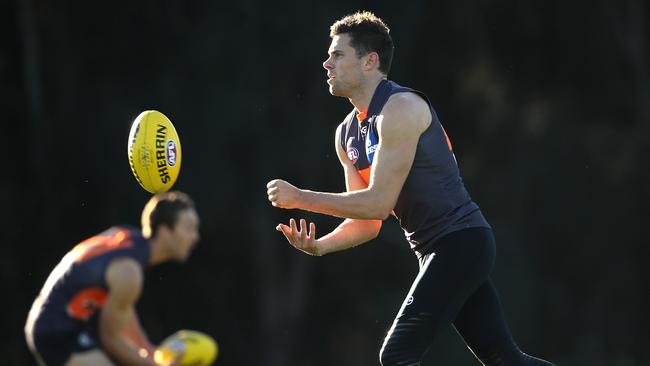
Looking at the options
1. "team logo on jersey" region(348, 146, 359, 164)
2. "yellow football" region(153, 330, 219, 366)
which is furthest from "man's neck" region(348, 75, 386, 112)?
"yellow football" region(153, 330, 219, 366)

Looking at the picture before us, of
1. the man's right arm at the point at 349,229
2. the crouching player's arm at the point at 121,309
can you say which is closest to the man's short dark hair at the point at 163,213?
the crouching player's arm at the point at 121,309

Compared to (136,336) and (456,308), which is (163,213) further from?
(456,308)

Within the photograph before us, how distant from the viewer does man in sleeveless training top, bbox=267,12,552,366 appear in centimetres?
561

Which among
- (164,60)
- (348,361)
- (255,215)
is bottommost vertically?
(348,361)

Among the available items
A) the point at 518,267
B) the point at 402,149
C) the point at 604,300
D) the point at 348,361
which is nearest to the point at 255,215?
the point at 348,361

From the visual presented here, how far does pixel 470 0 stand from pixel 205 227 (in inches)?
183

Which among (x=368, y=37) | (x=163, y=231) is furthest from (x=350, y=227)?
(x=163, y=231)

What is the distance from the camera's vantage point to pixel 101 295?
5.41 metres

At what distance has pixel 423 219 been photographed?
581 cm

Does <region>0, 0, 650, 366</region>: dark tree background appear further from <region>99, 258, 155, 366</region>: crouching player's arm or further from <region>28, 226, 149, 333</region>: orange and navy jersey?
<region>99, 258, 155, 366</region>: crouching player's arm

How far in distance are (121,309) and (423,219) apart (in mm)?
1454

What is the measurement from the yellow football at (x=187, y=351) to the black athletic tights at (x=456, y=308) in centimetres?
78

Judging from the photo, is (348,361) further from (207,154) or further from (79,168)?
(79,168)

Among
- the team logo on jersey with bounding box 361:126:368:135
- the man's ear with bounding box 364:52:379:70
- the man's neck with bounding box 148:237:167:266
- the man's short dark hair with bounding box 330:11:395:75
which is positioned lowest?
the man's neck with bounding box 148:237:167:266
